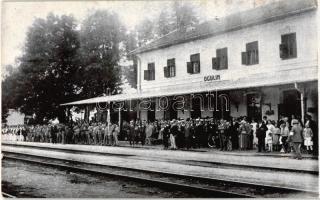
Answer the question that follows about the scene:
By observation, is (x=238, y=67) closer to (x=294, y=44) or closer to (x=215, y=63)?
(x=215, y=63)

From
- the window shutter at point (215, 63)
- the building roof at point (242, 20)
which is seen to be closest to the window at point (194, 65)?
the building roof at point (242, 20)

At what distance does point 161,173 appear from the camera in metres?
10.5

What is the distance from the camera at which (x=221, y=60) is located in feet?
59.1

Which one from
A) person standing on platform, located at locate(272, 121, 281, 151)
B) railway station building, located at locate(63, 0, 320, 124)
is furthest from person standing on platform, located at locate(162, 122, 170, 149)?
person standing on platform, located at locate(272, 121, 281, 151)

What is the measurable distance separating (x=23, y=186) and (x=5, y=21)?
4009 millimetres

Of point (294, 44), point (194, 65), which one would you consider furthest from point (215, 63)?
point (294, 44)

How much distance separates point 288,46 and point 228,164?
19.5ft

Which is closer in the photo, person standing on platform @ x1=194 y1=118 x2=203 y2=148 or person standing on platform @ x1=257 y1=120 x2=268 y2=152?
person standing on platform @ x1=257 y1=120 x2=268 y2=152

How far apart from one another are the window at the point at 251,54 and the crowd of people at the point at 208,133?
8.08 feet

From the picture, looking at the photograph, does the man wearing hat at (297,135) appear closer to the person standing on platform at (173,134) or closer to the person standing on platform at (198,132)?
the person standing on platform at (198,132)

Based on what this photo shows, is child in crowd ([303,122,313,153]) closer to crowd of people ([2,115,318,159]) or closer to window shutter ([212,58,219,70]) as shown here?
crowd of people ([2,115,318,159])

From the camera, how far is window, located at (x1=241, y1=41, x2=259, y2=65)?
53.7 ft

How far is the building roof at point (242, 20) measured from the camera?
14750 millimetres

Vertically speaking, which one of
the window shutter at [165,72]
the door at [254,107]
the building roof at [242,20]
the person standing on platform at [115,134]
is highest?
the building roof at [242,20]
